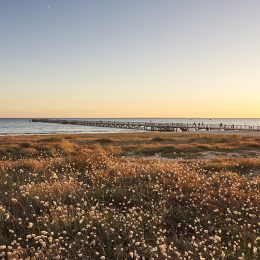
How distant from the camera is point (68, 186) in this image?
8258mm

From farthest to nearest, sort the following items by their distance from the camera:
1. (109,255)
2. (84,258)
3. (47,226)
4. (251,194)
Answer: (251,194) < (47,226) < (109,255) < (84,258)

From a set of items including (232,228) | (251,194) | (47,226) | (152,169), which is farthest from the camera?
(152,169)

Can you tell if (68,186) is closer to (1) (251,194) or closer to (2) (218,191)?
(2) (218,191)

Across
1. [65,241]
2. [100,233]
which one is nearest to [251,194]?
[100,233]

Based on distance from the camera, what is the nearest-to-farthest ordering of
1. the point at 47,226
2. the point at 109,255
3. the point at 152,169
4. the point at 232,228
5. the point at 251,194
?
the point at 109,255, the point at 47,226, the point at 232,228, the point at 251,194, the point at 152,169

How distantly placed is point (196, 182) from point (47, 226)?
4286 mm

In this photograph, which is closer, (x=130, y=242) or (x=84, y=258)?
(x=84, y=258)

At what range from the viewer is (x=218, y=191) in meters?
8.55

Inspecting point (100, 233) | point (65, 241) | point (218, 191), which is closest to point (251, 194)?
point (218, 191)

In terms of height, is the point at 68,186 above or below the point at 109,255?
above

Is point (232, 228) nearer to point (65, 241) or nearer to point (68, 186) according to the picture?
point (65, 241)

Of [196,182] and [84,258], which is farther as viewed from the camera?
[196,182]

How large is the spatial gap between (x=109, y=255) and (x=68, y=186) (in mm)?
2929

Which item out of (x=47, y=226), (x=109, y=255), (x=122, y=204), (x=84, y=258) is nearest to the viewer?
(x=84, y=258)
